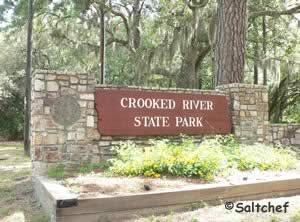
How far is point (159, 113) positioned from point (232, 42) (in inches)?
115

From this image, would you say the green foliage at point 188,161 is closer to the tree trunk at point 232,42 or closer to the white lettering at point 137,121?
the white lettering at point 137,121

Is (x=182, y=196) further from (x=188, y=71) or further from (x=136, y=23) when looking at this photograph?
(x=136, y=23)

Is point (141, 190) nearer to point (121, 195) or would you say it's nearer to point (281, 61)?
point (121, 195)

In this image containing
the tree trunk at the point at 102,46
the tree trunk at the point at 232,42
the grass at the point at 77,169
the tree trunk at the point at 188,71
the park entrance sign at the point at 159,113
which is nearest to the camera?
the grass at the point at 77,169

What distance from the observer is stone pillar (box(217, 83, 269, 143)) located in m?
7.25

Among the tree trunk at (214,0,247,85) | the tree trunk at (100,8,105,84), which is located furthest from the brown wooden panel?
the tree trunk at (100,8,105,84)

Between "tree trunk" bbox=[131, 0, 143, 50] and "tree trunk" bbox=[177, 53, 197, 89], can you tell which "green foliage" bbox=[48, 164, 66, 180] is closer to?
"tree trunk" bbox=[177, 53, 197, 89]

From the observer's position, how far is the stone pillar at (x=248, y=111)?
725cm

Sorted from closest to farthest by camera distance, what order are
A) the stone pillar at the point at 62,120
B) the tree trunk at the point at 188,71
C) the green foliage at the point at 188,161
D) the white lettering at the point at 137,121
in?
the green foliage at the point at 188,161
the stone pillar at the point at 62,120
the white lettering at the point at 137,121
the tree trunk at the point at 188,71

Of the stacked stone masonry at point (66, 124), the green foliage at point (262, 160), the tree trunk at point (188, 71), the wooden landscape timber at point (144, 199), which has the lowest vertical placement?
the wooden landscape timber at point (144, 199)

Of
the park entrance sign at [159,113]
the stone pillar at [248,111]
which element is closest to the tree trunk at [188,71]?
the stone pillar at [248,111]

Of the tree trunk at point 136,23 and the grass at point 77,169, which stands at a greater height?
the tree trunk at point 136,23

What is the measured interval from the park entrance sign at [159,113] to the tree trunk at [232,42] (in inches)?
52.3

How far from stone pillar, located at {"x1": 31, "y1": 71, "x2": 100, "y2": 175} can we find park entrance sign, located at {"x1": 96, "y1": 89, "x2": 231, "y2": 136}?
0.77ft
